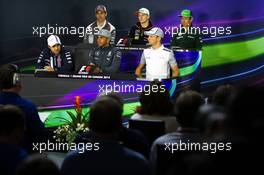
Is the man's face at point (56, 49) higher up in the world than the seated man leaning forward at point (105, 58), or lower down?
higher up

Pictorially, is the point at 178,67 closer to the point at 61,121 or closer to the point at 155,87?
the point at 61,121

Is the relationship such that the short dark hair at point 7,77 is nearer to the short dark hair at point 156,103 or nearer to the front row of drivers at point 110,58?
the short dark hair at point 156,103

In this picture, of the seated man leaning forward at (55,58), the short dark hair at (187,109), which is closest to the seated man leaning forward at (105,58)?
the seated man leaning forward at (55,58)

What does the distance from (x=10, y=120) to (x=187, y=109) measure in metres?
0.99

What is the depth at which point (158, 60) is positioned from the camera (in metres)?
7.48

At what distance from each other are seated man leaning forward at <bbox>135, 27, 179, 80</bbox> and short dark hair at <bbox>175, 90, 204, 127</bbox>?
4283 millimetres

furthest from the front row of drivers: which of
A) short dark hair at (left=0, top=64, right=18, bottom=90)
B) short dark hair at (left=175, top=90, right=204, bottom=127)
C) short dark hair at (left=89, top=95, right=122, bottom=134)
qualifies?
short dark hair at (left=89, top=95, right=122, bottom=134)

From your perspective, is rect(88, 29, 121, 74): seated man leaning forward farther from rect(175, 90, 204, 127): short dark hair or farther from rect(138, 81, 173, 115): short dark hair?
rect(175, 90, 204, 127): short dark hair

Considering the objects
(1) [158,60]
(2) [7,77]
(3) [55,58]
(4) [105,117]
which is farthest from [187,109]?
(3) [55,58]

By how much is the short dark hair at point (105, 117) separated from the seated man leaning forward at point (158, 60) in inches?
187

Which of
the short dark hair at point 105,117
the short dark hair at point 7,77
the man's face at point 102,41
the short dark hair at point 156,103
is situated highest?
the man's face at point 102,41

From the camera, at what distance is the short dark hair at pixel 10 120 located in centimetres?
284

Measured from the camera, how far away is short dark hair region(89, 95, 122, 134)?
2.61 meters

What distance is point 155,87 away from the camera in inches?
158
